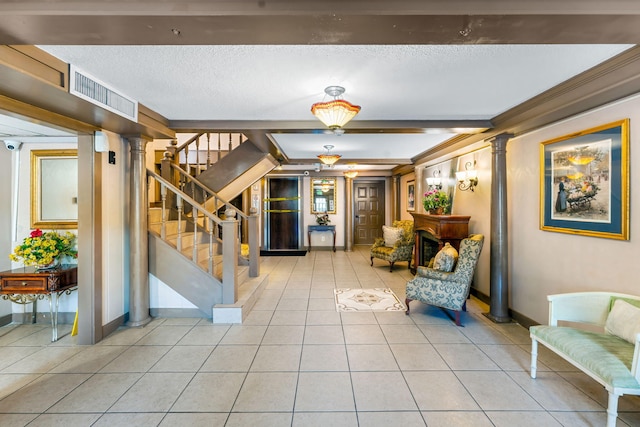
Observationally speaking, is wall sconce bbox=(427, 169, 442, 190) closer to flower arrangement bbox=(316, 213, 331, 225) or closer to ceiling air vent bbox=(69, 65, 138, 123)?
flower arrangement bbox=(316, 213, 331, 225)

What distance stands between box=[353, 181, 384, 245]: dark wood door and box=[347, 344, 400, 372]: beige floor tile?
6851 mm

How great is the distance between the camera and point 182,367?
99.0 inches

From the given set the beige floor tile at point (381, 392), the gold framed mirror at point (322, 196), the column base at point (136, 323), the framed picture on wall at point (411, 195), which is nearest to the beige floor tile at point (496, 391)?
the beige floor tile at point (381, 392)

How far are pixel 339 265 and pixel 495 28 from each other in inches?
225

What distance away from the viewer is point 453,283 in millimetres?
3432

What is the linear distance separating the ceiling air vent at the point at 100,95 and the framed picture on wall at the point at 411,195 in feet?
19.8

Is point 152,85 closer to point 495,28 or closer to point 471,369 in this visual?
point 495,28

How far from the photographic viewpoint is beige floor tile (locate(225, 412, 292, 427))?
1.85m

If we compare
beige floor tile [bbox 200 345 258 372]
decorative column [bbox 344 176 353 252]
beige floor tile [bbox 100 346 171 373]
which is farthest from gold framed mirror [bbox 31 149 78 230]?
decorative column [bbox 344 176 353 252]

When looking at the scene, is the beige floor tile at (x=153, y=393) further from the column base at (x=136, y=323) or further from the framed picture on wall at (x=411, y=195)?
the framed picture on wall at (x=411, y=195)

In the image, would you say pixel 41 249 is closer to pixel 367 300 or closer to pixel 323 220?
pixel 367 300

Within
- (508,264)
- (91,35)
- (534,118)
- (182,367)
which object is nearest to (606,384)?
(508,264)

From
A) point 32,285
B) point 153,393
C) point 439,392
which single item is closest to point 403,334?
point 439,392

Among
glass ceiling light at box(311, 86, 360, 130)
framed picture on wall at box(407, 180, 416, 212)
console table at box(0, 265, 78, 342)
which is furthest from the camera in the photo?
framed picture on wall at box(407, 180, 416, 212)
